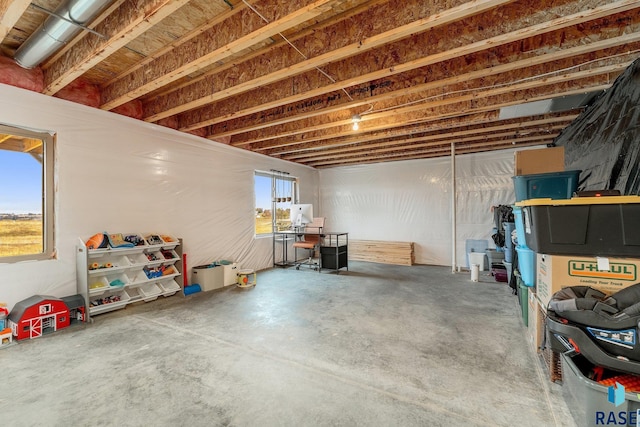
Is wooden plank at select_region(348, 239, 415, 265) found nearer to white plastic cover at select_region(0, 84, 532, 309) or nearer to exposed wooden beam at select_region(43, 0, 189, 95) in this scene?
white plastic cover at select_region(0, 84, 532, 309)

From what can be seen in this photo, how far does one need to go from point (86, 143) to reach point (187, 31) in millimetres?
2168

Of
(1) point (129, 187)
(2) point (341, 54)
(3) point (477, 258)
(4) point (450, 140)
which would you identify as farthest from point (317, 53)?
(3) point (477, 258)

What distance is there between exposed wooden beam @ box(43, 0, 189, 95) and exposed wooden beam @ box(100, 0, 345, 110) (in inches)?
18.3

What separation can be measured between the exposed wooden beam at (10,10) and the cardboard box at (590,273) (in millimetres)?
3979

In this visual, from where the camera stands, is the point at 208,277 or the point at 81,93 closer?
the point at 81,93

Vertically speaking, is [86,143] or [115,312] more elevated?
[86,143]

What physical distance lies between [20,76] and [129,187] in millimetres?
1527

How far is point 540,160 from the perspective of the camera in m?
3.64

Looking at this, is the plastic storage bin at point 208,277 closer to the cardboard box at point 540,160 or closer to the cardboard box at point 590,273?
the cardboard box at point 590,273

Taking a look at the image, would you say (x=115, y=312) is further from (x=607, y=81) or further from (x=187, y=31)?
(x=607, y=81)

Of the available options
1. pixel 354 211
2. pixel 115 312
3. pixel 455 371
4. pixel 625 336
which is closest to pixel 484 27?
pixel 625 336

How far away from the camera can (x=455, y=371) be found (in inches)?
81.1

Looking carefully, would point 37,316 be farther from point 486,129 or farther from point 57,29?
point 486,129

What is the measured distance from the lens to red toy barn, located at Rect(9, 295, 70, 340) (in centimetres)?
263
